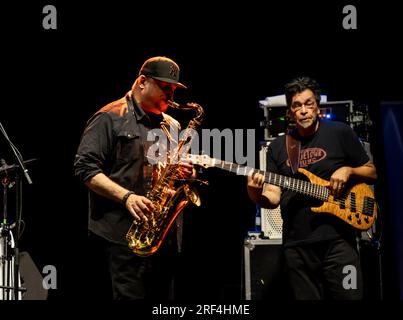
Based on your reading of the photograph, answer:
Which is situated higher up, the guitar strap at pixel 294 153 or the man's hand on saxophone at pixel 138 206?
the guitar strap at pixel 294 153

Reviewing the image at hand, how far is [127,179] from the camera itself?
3664 mm

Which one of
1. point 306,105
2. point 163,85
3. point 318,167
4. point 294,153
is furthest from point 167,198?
point 306,105

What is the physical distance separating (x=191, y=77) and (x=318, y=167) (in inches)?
96.5

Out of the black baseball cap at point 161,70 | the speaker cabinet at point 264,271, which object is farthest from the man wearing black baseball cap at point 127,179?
the speaker cabinet at point 264,271

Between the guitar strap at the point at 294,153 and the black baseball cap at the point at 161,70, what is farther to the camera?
the guitar strap at the point at 294,153

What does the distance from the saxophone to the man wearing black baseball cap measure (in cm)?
6

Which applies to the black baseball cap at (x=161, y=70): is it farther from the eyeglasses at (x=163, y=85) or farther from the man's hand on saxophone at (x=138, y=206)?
the man's hand on saxophone at (x=138, y=206)

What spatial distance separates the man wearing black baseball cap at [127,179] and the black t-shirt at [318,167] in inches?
28.0

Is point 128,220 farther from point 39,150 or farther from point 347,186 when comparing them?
point 39,150

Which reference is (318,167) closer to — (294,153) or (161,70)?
(294,153)

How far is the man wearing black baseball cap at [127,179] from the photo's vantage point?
3.53m

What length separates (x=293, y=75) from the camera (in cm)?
607

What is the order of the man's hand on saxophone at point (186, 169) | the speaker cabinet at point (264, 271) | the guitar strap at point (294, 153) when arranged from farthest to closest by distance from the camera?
the speaker cabinet at point (264, 271) < the guitar strap at point (294, 153) < the man's hand on saxophone at point (186, 169)

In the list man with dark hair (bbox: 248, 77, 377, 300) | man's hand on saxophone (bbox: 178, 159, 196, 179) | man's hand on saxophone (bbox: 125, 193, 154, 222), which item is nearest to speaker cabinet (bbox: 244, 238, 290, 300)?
man with dark hair (bbox: 248, 77, 377, 300)
